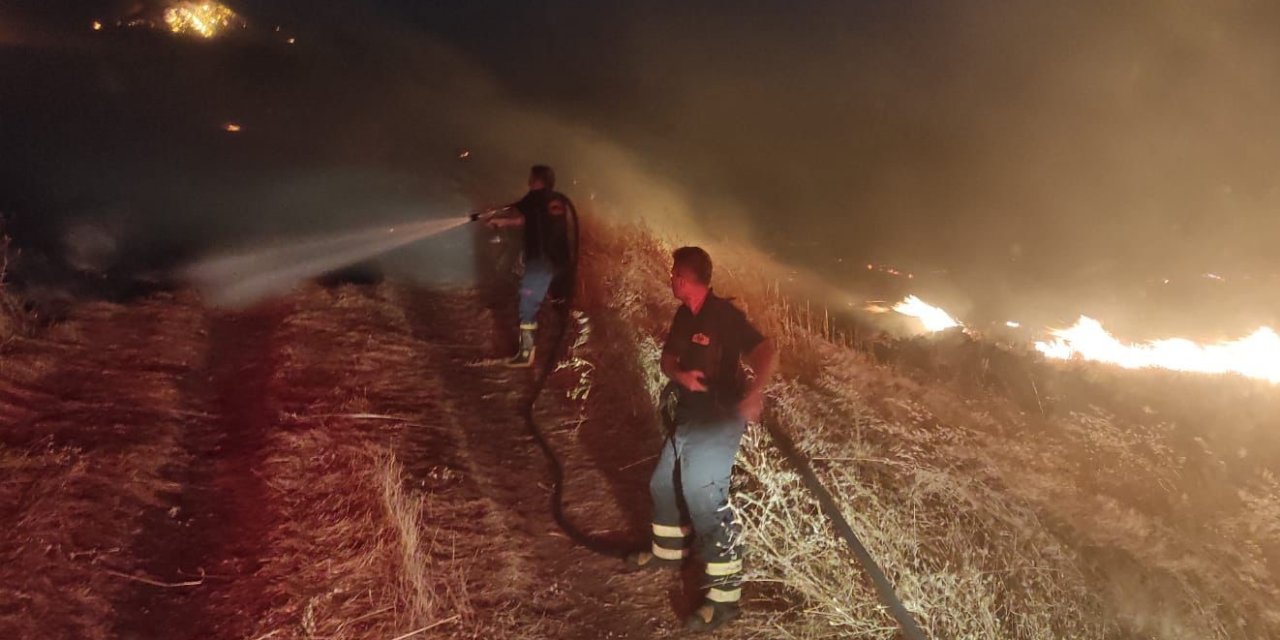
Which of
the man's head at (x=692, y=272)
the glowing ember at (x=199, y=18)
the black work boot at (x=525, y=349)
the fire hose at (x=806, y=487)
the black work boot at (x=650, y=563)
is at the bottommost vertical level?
the black work boot at (x=650, y=563)

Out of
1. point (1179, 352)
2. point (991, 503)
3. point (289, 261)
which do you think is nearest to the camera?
point (991, 503)

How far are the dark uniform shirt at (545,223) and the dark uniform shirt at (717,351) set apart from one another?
2.91 meters

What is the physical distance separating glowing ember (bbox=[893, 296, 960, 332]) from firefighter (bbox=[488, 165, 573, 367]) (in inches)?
380

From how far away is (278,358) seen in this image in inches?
244

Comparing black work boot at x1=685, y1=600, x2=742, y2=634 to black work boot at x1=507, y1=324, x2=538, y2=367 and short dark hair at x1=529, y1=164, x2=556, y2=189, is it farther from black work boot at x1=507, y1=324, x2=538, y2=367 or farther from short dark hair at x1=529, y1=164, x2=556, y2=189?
short dark hair at x1=529, y1=164, x2=556, y2=189

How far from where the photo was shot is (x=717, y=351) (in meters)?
3.74

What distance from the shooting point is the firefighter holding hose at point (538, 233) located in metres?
6.41

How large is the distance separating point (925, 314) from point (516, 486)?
39.9 ft

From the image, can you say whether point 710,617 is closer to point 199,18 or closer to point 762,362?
point 762,362

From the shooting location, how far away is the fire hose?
3678 millimetres

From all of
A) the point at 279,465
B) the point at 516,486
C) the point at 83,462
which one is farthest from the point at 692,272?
the point at 83,462

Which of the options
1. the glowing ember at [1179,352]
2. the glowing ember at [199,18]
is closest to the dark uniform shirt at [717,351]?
the glowing ember at [1179,352]

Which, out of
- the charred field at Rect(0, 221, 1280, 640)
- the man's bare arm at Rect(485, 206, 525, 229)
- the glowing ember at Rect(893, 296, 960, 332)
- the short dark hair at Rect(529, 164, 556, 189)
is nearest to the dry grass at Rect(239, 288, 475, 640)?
the charred field at Rect(0, 221, 1280, 640)

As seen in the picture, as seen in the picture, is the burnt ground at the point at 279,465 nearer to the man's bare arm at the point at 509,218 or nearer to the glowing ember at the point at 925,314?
the man's bare arm at the point at 509,218
